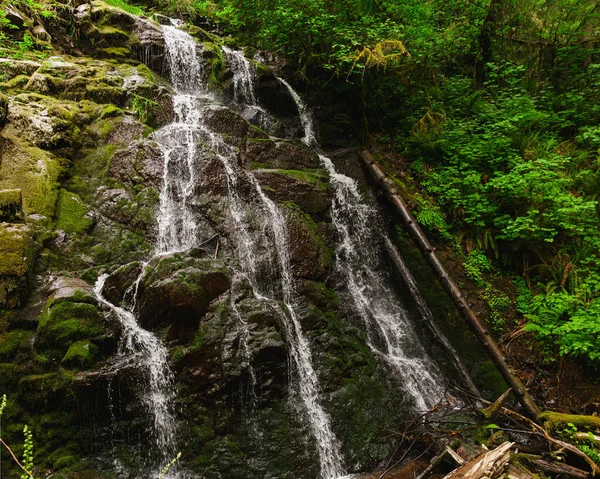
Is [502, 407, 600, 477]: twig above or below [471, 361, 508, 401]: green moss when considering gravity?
below

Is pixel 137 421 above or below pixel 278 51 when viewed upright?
below

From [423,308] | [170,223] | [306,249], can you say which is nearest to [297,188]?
[306,249]

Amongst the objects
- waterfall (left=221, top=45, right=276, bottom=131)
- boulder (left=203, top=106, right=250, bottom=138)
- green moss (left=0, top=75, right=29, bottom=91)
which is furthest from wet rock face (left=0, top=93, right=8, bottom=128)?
waterfall (left=221, top=45, right=276, bottom=131)

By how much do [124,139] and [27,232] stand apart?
2.57 metres

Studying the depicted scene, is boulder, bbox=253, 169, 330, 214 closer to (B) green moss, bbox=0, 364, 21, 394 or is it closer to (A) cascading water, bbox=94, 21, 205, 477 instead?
(A) cascading water, bbox=94, 21, 205, 477

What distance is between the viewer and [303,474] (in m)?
4.52

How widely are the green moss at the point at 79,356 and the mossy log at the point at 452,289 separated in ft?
19.0

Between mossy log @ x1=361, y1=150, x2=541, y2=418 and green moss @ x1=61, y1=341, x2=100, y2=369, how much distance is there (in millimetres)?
5798

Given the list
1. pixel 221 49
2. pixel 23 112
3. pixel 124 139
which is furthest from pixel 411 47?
pixel 23 112

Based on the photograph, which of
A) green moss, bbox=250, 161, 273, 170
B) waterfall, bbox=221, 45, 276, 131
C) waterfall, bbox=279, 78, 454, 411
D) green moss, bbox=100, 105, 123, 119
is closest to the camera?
waterfall, bbox=279, 78, 454, 411

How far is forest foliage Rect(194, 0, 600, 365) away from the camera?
6.48 m

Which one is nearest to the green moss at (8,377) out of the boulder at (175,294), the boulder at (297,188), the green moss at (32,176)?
the boulder at (175,294)

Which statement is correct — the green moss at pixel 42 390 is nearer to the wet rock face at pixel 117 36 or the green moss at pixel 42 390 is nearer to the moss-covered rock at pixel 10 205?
the moss-covered rock at pixel 10 205

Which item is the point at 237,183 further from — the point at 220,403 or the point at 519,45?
the point at 519,45
